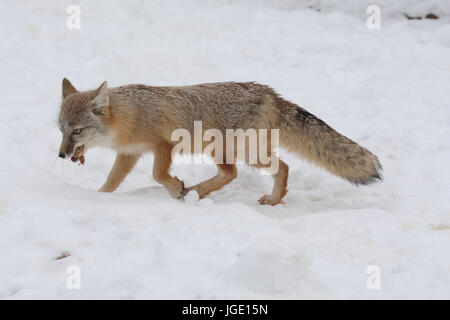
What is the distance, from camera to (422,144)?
7.63m

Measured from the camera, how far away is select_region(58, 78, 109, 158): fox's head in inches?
241

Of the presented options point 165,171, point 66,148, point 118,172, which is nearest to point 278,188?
point 165,171

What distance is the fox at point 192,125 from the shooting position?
616cm

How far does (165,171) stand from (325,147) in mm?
1813

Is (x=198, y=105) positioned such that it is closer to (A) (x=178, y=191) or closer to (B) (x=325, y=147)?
(A) (x=178, y=191)

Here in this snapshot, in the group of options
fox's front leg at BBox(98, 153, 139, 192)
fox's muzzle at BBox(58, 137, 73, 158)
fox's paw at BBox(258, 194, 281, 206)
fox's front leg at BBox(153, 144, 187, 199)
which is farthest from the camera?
fox's front leg at BBox(98, 153, 139, 192)

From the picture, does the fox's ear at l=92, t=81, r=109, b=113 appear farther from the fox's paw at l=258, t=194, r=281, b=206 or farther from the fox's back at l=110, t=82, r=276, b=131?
the fox's paw at l=258, t=194, r=281, b=206

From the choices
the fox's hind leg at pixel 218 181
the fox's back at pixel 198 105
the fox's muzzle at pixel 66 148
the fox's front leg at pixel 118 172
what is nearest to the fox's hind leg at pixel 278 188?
the fox's hind leg at pixel 218 181

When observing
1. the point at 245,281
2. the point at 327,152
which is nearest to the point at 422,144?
the point at 327,152

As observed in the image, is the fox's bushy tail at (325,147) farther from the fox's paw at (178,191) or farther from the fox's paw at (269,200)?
the fox's paw at (178,191)

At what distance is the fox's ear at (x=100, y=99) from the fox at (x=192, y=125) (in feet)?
0.04

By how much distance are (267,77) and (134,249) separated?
20.1 ft

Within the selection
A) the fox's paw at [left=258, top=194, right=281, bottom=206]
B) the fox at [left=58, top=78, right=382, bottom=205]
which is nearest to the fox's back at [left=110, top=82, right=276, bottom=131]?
the fox at [left=58, top=78, right=382, bottom=205]

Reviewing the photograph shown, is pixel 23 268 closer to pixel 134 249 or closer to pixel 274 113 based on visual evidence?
pixel 134 249
